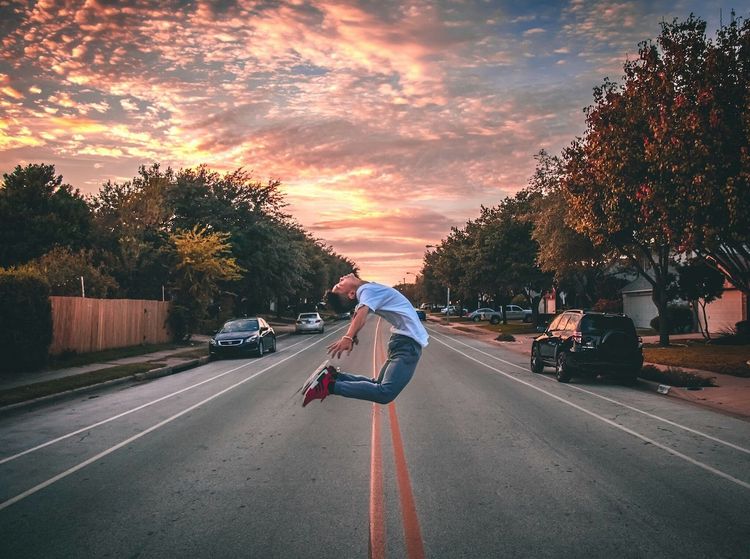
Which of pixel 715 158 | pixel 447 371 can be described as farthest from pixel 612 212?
pixel 447 371

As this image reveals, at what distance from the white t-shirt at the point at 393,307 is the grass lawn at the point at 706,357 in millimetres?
13112

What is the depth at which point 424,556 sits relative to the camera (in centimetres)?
438

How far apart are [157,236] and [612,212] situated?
78.2ft

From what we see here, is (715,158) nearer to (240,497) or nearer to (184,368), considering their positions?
(240,497)

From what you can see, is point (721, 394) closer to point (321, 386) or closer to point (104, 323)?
point (321, 386)

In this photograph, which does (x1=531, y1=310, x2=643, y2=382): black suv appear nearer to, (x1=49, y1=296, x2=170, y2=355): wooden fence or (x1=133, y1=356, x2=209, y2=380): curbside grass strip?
(x1=133, y1=356, x2=209, y2=380): curbside grass strip

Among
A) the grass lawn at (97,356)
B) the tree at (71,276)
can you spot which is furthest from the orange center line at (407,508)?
the tree at (71,276)

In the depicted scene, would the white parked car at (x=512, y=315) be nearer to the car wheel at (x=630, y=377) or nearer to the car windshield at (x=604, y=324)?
the car wheel at (x=630, y=377)

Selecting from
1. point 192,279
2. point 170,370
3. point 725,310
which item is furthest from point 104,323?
point 725,310

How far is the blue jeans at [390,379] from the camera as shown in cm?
676

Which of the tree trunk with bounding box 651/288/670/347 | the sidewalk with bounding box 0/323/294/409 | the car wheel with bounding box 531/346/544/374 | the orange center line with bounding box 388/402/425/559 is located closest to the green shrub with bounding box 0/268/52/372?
the sidewalk with bounding box 0/323/294/409

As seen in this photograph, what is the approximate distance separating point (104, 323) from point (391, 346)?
1983cm

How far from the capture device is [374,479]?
6387 mm

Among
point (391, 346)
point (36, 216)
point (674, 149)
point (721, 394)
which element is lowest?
point (721, 394)
